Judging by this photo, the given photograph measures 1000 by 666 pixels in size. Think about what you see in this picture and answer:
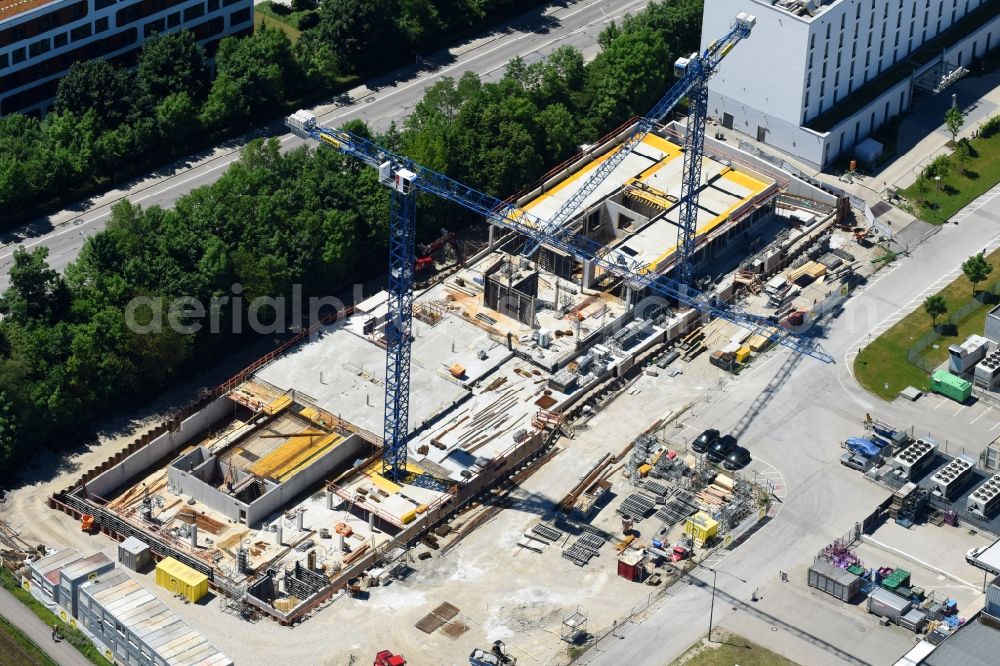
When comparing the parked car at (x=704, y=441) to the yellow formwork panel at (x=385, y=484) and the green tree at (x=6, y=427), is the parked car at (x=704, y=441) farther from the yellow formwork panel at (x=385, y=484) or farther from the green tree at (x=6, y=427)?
the green tree at (x=6, y=427)

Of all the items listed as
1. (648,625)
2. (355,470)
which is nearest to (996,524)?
(648,625)

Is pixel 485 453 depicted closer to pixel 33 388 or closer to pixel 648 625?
pixel 648 625

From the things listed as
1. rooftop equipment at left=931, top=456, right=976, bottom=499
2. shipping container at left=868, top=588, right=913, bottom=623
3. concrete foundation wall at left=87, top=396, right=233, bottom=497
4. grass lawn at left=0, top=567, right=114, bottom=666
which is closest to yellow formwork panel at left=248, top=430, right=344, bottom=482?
concrete foundation wall at left=87, top=396, right=233, bottom=497

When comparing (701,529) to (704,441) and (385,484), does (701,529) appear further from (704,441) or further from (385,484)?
(385,484)

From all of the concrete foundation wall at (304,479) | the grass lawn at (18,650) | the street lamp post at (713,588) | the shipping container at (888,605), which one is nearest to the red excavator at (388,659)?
the concrete foundation wall at (304,479)

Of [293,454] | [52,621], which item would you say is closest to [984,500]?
[293,454]

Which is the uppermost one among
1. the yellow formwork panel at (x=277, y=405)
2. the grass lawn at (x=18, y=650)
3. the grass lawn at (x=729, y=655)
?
the yellow formwork panel at (x=277, y=405)
